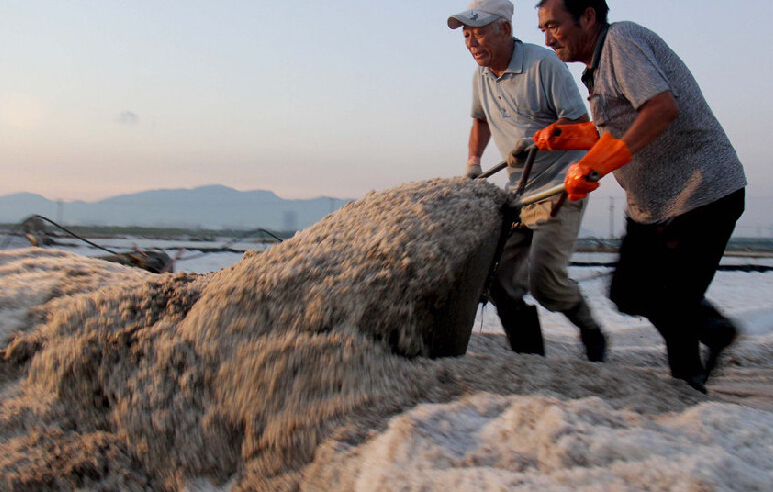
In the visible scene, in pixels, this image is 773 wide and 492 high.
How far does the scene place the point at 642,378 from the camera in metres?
1.70

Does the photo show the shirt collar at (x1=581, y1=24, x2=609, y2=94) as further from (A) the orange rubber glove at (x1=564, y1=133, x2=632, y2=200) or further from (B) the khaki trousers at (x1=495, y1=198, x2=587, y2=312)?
(B) the khaki trousers at (x1=495, y1=198, x2=587, y2=312)

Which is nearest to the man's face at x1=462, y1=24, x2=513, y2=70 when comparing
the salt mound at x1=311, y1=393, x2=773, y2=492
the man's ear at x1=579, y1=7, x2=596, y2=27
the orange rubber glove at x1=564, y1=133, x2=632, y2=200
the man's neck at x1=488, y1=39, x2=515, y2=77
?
the man's neck at x1=488, y1=39, x2=515, y2=77

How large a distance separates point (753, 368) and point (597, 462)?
92.5 inches

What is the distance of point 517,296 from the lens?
2.59m

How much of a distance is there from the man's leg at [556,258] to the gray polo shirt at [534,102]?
16 centimetres

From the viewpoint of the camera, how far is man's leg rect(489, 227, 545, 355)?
102 inches

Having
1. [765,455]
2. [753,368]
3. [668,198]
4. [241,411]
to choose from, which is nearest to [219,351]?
[241,411]

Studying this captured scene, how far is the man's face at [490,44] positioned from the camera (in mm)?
2580

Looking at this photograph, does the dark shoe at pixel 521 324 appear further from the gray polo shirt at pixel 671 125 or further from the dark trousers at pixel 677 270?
the gray polo shirt at pixel 671 125

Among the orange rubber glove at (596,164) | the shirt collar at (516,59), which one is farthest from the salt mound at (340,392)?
the shirt collar at (516,59)

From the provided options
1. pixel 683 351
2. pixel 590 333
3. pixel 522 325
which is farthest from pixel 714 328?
pixel 522 325

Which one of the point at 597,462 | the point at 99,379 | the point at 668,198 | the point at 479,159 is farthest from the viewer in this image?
the point at 479,159

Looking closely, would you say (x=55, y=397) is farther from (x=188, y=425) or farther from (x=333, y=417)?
A: (x=333, y=417)

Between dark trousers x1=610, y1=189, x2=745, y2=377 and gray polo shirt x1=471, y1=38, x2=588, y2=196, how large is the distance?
0.40m
